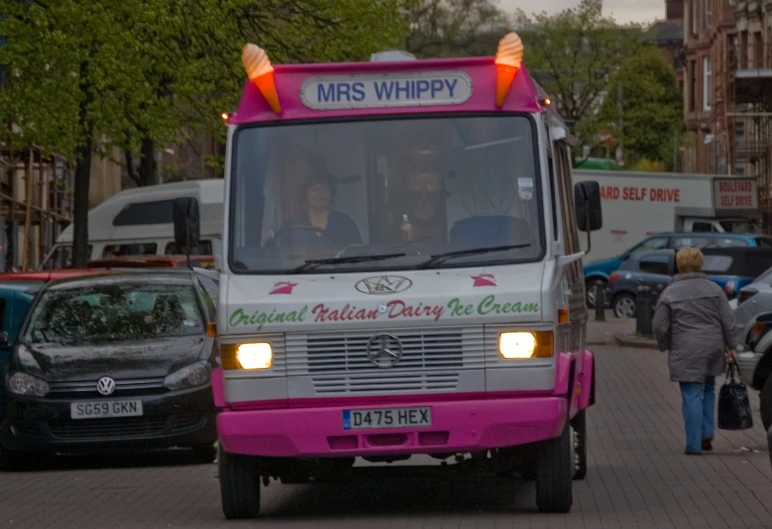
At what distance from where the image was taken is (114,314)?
14312 mm

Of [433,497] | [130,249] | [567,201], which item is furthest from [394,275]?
[130,249]

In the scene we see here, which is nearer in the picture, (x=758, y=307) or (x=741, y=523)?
(x=741, y=523)

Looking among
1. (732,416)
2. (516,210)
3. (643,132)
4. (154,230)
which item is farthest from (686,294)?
(643,132)

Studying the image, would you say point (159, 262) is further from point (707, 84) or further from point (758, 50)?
point (707, 84)

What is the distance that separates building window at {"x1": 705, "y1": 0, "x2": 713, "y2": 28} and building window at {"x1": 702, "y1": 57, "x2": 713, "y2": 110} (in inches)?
64.6

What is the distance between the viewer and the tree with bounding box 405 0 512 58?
263 feet

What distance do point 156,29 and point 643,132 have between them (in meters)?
80.4

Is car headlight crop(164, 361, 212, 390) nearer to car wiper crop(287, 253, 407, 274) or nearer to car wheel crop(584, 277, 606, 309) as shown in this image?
car wiper crop(287, 253, 407, 274)

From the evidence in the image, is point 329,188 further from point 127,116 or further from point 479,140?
point 127,116

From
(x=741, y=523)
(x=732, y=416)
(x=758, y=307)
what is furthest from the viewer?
(x=758, y=307)

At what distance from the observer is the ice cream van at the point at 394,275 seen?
961 cm

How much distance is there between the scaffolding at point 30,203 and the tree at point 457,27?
3200 centimetres

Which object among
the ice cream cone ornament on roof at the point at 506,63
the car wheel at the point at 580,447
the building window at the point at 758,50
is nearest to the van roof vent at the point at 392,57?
the ice cream cone ornament on roof at the point at 506,63

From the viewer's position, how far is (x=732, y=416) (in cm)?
1366
